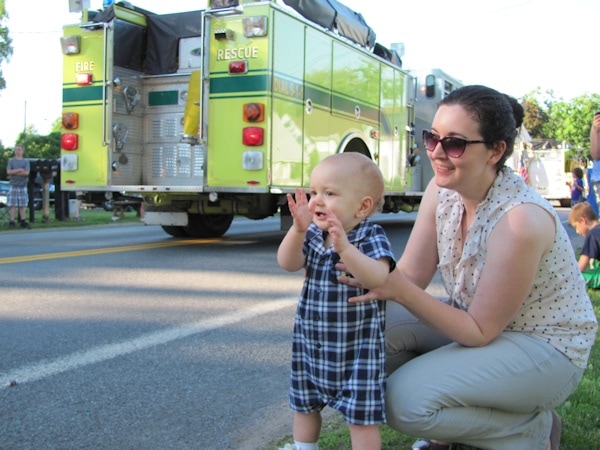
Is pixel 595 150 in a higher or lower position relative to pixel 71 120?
lower

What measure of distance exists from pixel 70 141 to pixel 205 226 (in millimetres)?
2542

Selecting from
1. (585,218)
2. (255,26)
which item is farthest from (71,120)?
(585,218)

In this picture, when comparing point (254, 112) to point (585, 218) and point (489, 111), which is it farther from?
point (489, 111)

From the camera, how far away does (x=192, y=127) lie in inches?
356

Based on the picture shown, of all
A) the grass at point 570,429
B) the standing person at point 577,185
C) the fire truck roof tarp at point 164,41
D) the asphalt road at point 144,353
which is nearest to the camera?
the grass at point 570,429

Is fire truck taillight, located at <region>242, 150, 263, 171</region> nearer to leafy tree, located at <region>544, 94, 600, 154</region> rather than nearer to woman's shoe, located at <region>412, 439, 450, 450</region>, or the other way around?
woman's shoe, located at <region>412, 439, 450, 450</region>

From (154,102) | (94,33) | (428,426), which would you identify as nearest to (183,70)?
(154,102)

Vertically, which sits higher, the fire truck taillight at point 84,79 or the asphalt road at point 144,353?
the fire truck taillight at point 84,79

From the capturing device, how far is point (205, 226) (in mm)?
11258

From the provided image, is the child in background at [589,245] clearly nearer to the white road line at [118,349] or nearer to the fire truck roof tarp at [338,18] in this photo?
the white road line at [118,349]

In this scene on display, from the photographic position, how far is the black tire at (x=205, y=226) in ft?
36.8

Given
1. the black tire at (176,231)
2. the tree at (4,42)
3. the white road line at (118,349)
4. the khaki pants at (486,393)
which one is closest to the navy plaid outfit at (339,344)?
the khaki pants at (486,393)

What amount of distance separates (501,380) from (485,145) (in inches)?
30.7

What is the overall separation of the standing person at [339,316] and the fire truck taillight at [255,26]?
20.7 ft
